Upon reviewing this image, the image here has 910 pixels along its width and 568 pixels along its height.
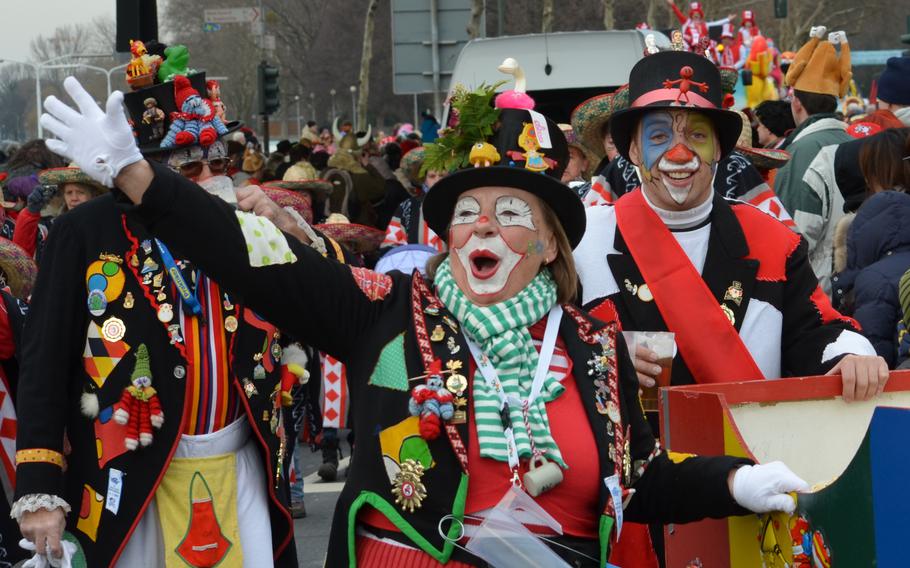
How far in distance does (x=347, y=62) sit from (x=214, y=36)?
46.3 feet

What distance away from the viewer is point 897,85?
9.43 m

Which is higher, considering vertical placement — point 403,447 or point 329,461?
point 403,447

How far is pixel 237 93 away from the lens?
230ft

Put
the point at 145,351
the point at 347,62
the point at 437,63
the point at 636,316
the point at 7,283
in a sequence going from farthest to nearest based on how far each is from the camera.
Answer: the point at 347,62
the point at 437,63
the point at 7,283
the point at 636,316
the point at 145,351

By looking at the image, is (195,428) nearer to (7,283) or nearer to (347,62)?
(7,283)

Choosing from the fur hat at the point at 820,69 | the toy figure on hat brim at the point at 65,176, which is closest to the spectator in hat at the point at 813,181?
the fur hat at the point at 820,69

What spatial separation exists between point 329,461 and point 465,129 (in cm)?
567

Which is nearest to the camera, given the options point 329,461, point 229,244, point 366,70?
point 229,244

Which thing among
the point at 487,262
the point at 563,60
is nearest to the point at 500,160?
the point at 487,262

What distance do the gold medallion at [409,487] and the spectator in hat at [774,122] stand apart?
8.61 meters

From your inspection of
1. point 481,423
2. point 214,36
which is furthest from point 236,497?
point 214,36

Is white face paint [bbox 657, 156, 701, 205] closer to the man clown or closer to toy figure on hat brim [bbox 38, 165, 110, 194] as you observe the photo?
the man clown

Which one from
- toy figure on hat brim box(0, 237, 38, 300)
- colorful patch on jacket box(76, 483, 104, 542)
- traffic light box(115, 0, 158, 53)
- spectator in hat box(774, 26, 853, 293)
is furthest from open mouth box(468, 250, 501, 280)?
spectator in hat box(774, 26, 853, 293)

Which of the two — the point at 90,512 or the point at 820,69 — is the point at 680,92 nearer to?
the point at 90,512
